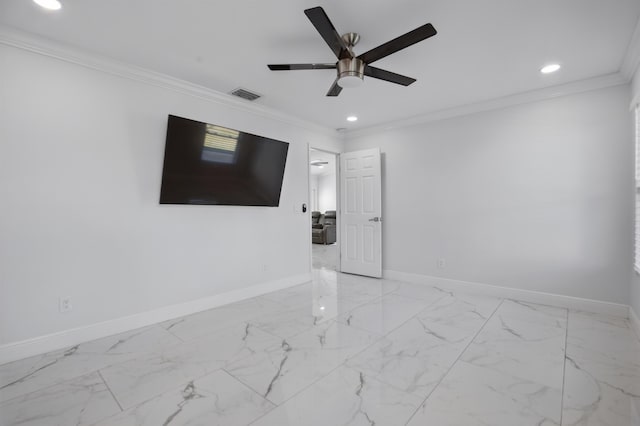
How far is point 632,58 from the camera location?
2598mm

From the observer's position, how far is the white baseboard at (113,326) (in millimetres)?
2254

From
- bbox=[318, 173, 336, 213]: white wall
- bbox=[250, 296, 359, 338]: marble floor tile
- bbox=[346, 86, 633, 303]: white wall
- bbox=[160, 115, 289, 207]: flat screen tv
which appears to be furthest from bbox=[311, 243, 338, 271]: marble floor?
bbox=[318, 173, 336, 213]: white wall

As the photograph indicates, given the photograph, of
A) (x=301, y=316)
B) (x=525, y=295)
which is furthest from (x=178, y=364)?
(x=525, y=295)

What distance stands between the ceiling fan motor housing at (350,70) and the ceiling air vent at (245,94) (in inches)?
57.0

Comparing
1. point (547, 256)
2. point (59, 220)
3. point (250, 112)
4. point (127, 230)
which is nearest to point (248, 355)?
point (127, 230)

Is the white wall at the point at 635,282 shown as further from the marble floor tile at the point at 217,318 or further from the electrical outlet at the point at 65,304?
the electrical outlet at the point at 65,304

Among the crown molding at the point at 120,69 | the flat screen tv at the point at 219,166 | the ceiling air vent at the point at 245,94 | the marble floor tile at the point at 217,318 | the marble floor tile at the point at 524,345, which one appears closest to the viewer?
the marble floor tile at the point at 524,345

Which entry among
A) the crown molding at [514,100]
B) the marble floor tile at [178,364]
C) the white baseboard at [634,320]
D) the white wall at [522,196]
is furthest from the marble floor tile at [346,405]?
the crown molding at [514,100]

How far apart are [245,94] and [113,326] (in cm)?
273

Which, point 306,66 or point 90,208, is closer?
point 306,66

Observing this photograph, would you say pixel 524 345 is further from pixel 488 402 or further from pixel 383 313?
pixel 383 313

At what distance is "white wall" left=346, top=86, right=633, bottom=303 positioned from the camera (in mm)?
3055

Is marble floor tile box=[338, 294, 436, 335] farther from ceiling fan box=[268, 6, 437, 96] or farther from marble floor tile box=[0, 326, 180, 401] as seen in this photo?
ceiling fan box=[268, 6, 437, 96]

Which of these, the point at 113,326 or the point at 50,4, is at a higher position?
the point at 50,4
